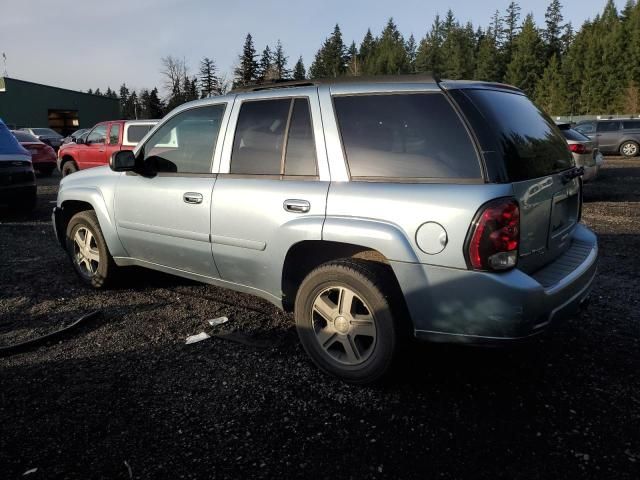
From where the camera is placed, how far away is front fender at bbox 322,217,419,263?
9.09ft

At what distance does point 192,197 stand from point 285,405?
1.77 metres

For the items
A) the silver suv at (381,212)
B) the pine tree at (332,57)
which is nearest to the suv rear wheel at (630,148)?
the silver suv at (381,212)

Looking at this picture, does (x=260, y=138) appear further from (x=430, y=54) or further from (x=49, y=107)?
(x=430, y=54)

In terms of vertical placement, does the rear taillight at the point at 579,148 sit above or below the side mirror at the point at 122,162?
above

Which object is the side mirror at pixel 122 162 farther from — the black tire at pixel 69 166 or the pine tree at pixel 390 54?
the pine tree at pixel 390 54

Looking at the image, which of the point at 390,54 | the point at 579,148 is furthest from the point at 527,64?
the point at 579,148

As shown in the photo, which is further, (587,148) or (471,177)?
(587,148)

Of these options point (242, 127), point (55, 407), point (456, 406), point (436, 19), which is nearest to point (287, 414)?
point (456, 406)

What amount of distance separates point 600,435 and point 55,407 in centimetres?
302

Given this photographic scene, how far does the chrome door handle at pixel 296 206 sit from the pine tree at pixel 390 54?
9066 centimetres

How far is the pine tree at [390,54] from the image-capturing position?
3757 inches

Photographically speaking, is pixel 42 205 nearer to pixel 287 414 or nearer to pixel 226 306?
pixel 226 306

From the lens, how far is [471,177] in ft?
8.75

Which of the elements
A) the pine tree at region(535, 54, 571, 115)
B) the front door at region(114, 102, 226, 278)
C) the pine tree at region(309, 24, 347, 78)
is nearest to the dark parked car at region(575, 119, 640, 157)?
the front door at region(114, 102, 226, 278)
